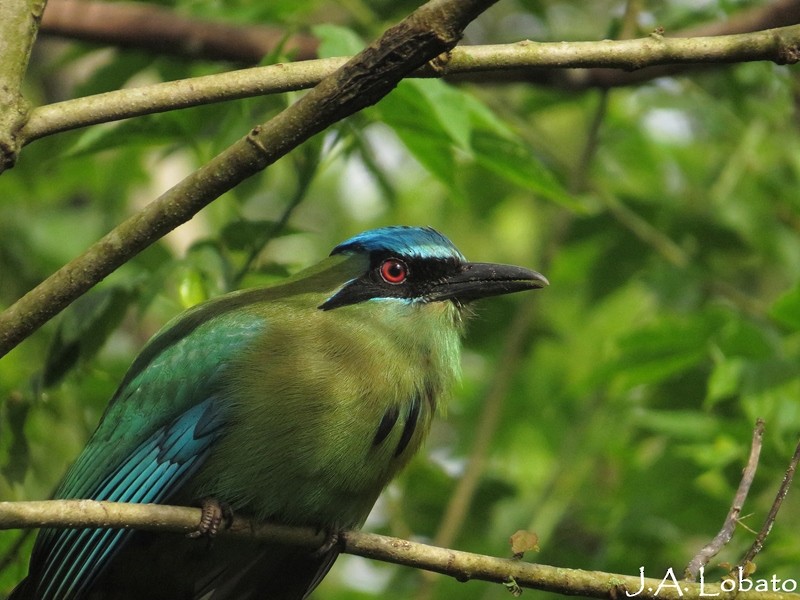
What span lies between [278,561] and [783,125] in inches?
166

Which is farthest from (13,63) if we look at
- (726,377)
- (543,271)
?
(543,271)

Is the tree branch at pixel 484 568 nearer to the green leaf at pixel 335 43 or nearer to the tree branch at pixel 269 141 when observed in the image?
the tree branch at pixel 269 141

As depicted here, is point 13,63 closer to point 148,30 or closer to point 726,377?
point 726,377

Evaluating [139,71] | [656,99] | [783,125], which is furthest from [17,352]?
[783,125]

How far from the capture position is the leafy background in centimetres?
454

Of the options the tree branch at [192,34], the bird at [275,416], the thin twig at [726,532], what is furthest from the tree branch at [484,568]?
the tree branch at [192,34]

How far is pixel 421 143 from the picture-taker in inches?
176

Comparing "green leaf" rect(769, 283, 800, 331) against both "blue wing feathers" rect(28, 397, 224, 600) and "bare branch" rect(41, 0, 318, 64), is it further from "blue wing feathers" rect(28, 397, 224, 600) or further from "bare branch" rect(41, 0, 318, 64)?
"bare branch" rect(41, 0, 318, 64)

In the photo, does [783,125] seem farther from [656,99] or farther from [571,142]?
[571,142]

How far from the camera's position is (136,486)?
13.7 feet

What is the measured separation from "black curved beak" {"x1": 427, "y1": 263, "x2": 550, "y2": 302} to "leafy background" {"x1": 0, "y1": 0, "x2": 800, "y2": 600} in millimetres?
359

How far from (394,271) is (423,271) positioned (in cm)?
11

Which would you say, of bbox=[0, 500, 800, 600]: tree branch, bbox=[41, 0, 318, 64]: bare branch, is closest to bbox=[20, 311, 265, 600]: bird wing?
bbox=[0, 500, 800, 600]: tree branch

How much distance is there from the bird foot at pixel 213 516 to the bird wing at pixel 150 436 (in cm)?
13
